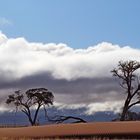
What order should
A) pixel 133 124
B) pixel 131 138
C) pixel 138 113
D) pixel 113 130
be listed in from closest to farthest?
pixel 131 138 < pixel 113 130 < pixel 133 124 < pixel 138 113

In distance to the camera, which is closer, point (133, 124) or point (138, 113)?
point (133, 124)

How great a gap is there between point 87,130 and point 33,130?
609 cm

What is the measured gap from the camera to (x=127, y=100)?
57344 millimetres

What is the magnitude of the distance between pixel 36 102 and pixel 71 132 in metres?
42.2

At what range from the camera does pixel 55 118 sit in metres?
57.0

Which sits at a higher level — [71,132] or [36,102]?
[36,102]

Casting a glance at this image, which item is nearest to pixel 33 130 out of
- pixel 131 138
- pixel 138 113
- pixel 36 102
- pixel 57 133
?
pixel 57 133

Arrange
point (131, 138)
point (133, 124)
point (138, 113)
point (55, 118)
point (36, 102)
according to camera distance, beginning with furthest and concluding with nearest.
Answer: point (36, 102) < point (138, 113) < point (55, 118) < point (133, 124) < point (131, 138)

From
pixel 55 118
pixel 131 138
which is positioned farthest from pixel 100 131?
pixel 55 118

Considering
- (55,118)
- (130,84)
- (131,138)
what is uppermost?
(130,84)

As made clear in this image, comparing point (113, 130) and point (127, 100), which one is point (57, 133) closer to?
point (113, 130)

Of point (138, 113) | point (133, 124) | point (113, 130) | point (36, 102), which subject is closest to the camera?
point (113, 130)

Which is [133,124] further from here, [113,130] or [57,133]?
[57,133]

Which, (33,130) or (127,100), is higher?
(127,100)
